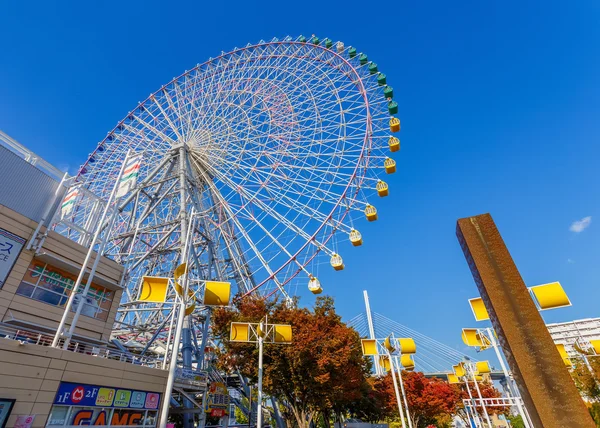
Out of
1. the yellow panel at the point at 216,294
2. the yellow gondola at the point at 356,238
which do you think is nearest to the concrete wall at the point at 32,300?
the yellow panel at the point at 216,294

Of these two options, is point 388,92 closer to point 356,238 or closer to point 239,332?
point 356,238

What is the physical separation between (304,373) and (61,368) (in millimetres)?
12164

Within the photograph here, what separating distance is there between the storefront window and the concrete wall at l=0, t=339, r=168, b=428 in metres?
3.01

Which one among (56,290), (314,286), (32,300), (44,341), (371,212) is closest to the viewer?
(44,341)

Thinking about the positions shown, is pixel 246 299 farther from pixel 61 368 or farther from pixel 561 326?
pixel 561 326

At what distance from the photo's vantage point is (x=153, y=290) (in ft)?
37.4

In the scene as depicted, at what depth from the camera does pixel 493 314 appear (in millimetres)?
6746

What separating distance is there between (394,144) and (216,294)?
17349 mm

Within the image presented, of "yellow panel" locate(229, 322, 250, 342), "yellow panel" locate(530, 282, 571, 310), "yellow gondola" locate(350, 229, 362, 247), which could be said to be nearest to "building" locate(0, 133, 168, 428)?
"yellow panel" locate(229, 322, 250, 342)

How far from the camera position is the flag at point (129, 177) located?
1669 centimetres

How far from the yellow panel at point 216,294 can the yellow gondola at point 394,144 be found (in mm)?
16857

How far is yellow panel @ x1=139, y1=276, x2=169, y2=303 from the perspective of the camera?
1126 cm

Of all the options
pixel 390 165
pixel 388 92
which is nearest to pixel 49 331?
pixel 390 165

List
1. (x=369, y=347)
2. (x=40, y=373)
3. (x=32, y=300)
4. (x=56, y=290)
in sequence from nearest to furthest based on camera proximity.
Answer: (x=40, y=373)
(x=32, y=300)
(x=56, y=290)
(x=369, y=347)
